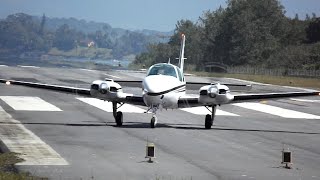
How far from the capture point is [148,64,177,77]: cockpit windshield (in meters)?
27.1

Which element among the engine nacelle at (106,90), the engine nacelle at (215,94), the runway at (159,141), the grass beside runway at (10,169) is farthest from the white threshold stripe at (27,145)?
the engine nacelle at (215,94)

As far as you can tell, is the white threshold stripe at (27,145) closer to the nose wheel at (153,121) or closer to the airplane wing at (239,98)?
the nose wheel at (153,121)

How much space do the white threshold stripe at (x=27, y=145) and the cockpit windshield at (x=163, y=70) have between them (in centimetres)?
607

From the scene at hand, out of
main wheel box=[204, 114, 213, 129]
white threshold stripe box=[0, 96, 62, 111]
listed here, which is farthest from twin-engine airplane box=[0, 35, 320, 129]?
white threshold stripe box=[0, 96, 62, 111]

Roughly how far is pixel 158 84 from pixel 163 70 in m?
1.57

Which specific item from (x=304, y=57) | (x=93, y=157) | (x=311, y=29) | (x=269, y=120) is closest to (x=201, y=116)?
(x=269, y=120)

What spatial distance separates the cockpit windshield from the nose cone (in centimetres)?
39

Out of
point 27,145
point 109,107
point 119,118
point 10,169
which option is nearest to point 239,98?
point 119,118

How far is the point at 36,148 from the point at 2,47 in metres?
115

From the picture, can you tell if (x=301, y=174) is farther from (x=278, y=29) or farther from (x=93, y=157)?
(x=278, y=29)

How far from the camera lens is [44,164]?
55.7 feet

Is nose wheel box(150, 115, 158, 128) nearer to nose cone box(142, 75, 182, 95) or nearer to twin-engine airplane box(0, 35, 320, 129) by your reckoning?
twin-engine airplane box(0, 35, 320, 129)

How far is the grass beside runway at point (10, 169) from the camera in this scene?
1455cm

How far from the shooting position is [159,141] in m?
23.1
